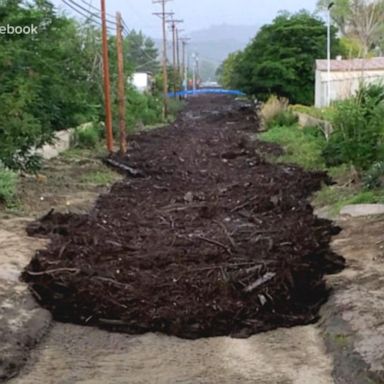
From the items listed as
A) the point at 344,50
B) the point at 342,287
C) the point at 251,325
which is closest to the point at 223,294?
the point at 251,325

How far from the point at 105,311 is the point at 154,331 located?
0.76m

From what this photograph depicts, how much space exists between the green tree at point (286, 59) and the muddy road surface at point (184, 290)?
102 feet

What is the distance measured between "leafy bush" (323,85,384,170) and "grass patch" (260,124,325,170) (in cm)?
262

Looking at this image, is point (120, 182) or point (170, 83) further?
point (170, 83)

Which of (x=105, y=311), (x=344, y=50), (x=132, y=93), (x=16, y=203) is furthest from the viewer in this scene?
(x=344, y=50)

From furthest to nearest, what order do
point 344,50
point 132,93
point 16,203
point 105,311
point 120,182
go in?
point 344,50, point 132,93, point 120,182, point 16,203, point 105,311

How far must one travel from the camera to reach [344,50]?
169ft

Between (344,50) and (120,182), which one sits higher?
(344,50)

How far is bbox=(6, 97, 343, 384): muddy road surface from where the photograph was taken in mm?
6715

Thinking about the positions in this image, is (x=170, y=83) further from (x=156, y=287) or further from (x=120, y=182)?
(x=156, y=287)

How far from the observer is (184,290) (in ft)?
28.2

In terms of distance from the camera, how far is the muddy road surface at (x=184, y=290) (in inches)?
264

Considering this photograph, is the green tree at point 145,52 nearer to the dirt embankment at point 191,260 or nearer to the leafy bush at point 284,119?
the leafy bush at point 284,119

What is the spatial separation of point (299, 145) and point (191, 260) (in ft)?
50.7
